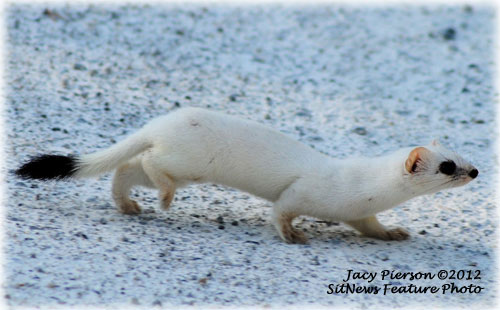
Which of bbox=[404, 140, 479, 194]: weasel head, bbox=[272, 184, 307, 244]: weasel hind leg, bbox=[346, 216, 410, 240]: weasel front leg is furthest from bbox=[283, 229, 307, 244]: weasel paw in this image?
bbox=[404, 140, 479, 194]: weasel head

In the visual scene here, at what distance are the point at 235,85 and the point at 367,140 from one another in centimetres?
168

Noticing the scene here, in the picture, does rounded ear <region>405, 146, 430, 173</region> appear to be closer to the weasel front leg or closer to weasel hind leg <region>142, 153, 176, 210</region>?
the weasel front leg

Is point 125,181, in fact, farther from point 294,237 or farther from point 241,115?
point 241,115

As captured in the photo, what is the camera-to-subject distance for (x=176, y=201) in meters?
5.32

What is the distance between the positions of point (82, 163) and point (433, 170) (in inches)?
88.9

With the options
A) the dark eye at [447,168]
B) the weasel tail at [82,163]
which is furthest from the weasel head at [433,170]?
the weasel tail at [82,163]

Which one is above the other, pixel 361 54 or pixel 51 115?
pixel 361 54

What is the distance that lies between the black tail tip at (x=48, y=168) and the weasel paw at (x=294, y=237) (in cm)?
146

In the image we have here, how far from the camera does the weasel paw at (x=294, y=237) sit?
467 cm

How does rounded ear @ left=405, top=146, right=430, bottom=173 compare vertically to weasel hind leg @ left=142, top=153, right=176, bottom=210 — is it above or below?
above

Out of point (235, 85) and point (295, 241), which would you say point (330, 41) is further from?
point (295, 241)

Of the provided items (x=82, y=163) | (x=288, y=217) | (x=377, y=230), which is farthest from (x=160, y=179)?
(x=377, y=230)

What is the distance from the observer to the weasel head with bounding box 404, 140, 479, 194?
177 inches

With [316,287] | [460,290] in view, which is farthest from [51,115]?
[460,290]
